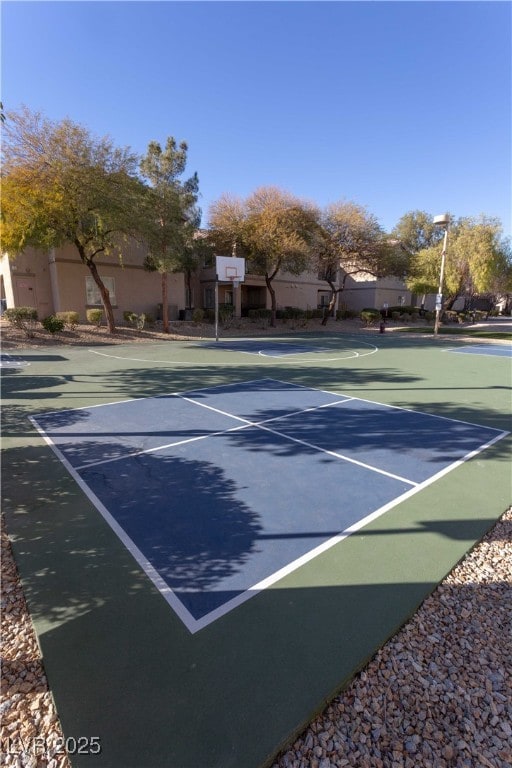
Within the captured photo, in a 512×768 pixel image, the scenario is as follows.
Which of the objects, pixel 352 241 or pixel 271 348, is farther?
pixel 352 241

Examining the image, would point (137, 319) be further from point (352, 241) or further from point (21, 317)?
point (352, 241)

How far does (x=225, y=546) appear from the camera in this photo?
3477mm

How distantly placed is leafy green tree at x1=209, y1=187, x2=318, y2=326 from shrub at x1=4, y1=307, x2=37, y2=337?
13.4 metres

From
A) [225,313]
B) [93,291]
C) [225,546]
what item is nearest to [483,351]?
[225,313]

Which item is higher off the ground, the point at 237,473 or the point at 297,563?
the point at 237,473

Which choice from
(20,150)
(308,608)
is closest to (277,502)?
(308,608)

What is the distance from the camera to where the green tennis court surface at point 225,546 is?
211cm

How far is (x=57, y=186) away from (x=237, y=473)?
57.0ft

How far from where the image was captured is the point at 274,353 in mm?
17188

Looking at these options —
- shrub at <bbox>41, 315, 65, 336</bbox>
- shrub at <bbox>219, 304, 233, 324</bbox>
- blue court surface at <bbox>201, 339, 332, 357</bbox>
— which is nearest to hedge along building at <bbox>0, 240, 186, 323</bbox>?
shrub at <bbox>41, 315, 65, 336</bbox>

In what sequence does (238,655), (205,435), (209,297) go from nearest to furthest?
(238,655)
(205,435)
(209,297)

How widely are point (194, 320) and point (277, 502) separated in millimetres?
24396

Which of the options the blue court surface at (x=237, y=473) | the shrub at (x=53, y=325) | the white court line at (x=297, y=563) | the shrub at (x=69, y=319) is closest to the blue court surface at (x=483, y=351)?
the blue court surface at (x=237, y=473)

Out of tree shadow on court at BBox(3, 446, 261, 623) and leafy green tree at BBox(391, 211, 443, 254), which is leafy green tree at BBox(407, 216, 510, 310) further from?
tree shadow on court at BBox(3, 446, 261, 623)
